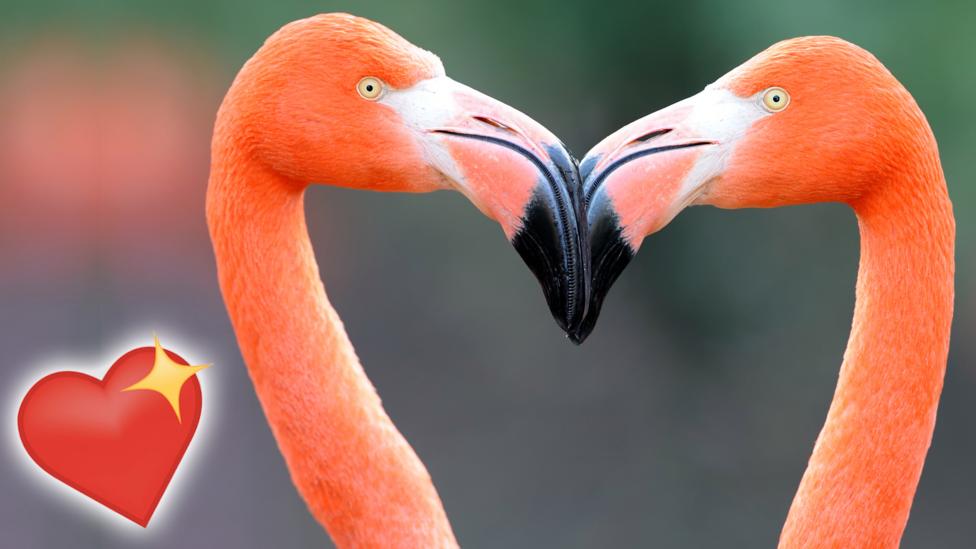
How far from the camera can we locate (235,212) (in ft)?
8.12

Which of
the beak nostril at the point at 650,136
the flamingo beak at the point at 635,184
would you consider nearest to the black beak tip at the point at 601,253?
the flamingo beak at the point at 635,184

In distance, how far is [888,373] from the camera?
241 centimetres

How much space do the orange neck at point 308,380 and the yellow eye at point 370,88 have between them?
28 cm

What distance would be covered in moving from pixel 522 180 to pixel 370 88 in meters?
0.38

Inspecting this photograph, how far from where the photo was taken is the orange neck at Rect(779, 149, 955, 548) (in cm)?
235

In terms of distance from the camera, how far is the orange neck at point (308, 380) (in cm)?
250

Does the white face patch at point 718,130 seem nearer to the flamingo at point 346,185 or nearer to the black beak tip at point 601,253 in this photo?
the black beak tip at point 601,253

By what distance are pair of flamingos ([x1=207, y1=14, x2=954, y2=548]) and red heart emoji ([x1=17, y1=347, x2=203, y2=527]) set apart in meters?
0.49

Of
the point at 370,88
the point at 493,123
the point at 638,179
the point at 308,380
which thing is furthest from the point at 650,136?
the point at 308,380

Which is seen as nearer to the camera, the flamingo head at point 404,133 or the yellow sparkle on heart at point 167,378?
the flamingo head at point 404,133

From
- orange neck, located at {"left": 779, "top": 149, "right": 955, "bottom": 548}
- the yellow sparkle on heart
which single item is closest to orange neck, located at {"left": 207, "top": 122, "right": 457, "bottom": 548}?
the yellow sparkle on heart

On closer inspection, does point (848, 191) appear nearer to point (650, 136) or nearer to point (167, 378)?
point (650, 136)

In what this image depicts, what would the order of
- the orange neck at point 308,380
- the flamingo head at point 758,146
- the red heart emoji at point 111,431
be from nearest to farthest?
the flamingo head at point 758,146 < the orange neck at point 308,380 < the red heart emoji at point 111,431

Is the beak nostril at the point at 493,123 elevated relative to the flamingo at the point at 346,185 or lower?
elevated
